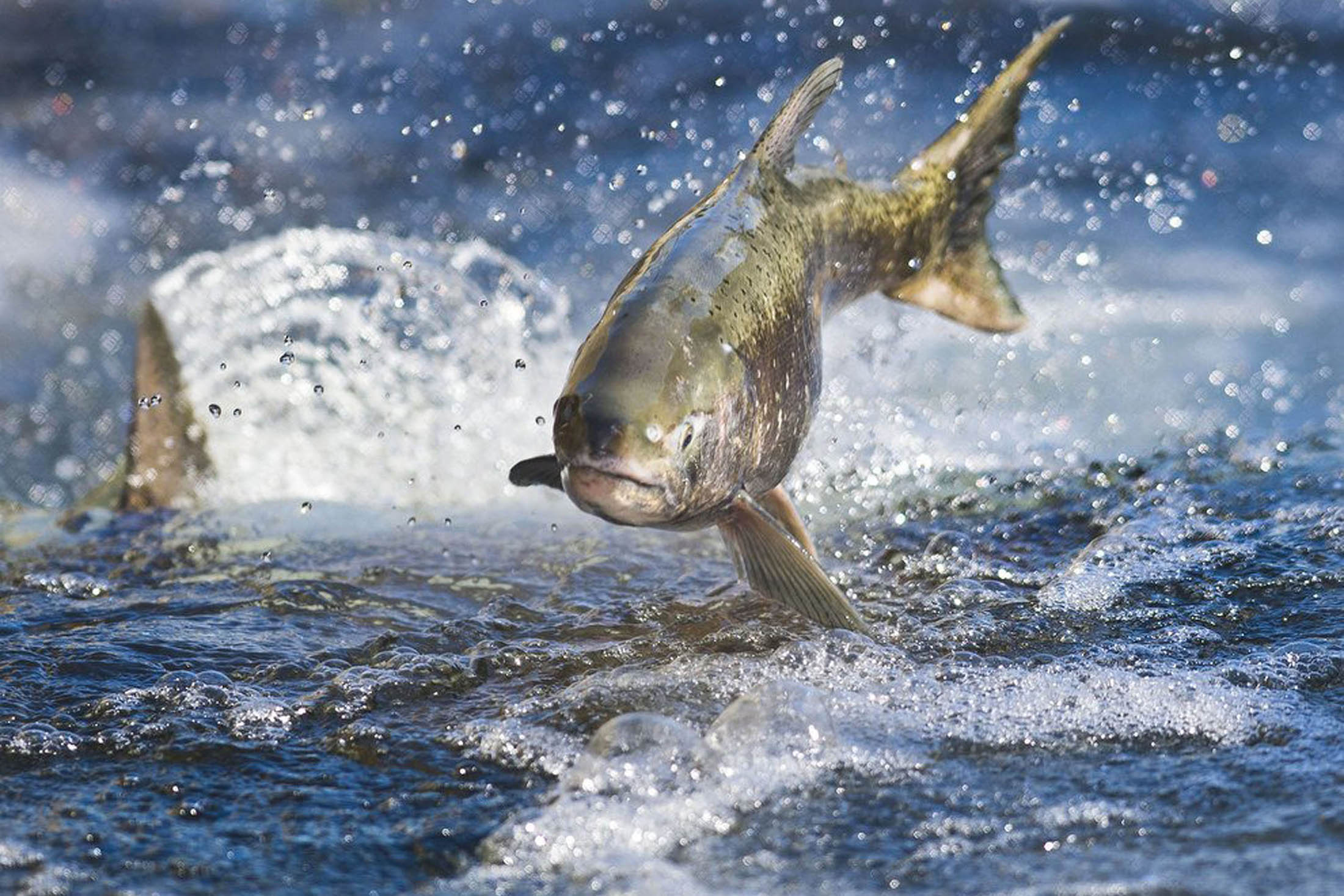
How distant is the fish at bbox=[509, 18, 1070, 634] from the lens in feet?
7.30

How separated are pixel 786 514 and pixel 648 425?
985 mm

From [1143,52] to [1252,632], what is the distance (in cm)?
870

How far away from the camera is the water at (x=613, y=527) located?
213cm

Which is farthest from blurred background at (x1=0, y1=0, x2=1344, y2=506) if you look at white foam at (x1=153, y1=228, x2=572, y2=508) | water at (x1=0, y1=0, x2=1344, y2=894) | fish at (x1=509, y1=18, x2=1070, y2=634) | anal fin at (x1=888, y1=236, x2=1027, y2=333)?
fish at (x1=509, y1=18, x2=1070, y2=634)

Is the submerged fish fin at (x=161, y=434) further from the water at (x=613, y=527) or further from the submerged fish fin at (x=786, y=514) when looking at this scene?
the submerged fish fin at (x=786, y=514)

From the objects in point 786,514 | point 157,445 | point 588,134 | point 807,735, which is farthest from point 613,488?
point 588,134

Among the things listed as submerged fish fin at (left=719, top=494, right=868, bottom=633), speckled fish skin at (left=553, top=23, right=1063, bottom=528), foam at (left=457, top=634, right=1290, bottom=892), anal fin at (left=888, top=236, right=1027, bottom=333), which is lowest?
foam at (left=457, top=634, right=1290, bottom=892)

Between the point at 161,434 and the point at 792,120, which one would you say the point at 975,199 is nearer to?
the point at 792,120

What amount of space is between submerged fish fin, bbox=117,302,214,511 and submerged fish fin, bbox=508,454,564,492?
2635 mm

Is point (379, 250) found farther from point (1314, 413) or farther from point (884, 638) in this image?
point (1314, 413)

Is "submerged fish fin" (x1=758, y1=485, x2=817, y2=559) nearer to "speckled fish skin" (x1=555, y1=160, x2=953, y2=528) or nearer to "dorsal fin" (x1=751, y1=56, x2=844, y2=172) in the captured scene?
"speckled fish skin" (x1=555, y1=160, x2=953, y2=528)

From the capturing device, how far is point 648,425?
2211 millimetres

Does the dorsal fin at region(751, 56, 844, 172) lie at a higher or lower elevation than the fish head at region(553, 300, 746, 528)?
higher

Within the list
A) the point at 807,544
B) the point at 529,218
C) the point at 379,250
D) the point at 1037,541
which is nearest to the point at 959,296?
the point at 1037,541
